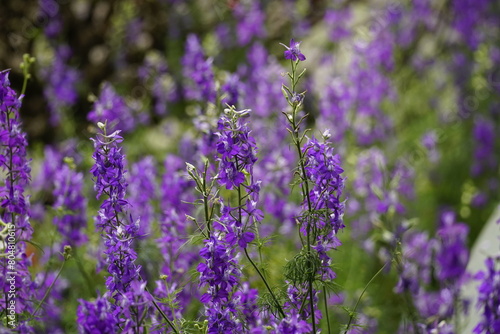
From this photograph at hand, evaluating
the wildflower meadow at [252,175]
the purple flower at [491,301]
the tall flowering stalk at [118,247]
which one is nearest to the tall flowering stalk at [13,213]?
the wildflower meadow at [252,175]

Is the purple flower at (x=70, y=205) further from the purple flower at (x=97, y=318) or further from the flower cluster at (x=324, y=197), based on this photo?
the flower cluster at (x=324, y=197)

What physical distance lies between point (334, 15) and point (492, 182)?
172 cm

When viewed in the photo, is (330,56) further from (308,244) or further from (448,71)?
(308,244)

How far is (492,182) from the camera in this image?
5.25 metres

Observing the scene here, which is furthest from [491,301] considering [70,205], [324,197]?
[70,205]

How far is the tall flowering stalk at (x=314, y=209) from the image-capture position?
79.4 inches

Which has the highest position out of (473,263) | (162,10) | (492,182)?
(162,10)

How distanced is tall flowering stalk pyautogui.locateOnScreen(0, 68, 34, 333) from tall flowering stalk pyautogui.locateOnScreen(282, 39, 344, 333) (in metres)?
0.83

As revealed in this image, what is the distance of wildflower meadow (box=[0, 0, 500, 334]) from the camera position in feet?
6.72

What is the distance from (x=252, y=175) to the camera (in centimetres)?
210

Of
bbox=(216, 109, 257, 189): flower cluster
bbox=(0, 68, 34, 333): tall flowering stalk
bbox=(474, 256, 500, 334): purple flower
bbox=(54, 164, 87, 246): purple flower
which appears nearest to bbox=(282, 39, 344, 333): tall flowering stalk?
bbox=(216, 109, 257, 189): flower cluster

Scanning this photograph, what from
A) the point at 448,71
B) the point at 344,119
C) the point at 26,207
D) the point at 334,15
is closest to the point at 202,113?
the point at 26,207

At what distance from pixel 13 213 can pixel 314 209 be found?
0.96m

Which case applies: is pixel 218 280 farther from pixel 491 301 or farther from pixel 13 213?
pixel 491 301
